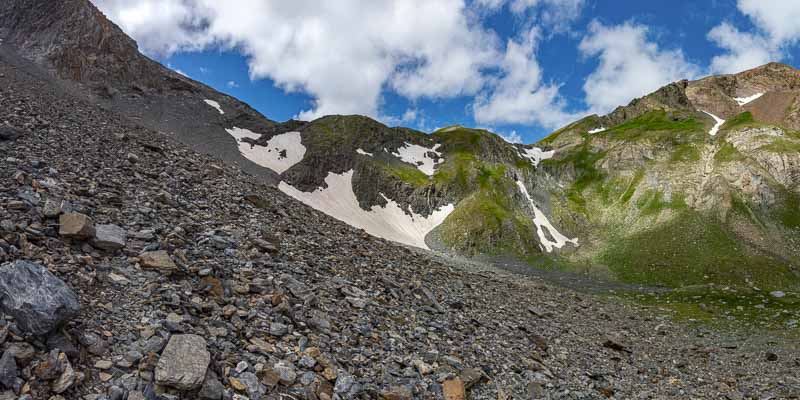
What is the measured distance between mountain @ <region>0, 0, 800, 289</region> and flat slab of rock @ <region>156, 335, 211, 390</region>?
78.5 m

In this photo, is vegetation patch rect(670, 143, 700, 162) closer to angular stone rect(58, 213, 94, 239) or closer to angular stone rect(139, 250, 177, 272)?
angular stone rect(139, 250, 177, 272)

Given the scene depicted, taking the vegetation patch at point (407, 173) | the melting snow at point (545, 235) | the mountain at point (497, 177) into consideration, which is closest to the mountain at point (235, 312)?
the mountain at point (497, 177)

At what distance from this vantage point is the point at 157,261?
9.72 metres

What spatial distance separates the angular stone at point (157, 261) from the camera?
9.58 metres

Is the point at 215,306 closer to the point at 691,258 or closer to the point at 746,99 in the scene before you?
the point at 691,258

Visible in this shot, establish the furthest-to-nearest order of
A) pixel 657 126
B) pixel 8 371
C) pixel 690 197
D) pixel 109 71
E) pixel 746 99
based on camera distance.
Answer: pixel 746 99
pixel 657 126
pixel 690 197
pixel 109 71
pixel 8 371

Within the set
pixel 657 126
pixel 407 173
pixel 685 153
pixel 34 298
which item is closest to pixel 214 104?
pixel 407 173

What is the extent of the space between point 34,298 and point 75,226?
3.14 m

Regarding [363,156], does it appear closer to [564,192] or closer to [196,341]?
[564,192]

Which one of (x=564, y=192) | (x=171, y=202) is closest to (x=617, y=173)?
(x=564, y=192)

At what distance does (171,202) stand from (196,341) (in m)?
8.04

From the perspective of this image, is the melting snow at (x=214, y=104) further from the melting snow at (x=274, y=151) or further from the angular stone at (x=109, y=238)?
the angular stone at (x=109, y=238)

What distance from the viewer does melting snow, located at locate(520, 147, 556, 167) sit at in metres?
156

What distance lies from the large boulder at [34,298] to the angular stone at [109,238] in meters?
2.16
